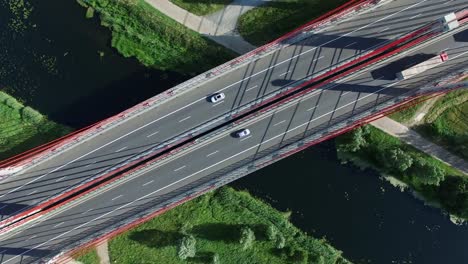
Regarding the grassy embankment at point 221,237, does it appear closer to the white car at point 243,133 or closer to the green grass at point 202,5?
the white car at point 243,133

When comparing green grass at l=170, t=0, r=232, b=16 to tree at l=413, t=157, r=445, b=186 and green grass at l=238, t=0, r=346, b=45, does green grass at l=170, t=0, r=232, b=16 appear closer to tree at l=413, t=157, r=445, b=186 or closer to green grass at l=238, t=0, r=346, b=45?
green grass at l=238, t=0, r=346, b=45

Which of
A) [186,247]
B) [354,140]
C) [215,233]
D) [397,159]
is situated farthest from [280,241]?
[397,159]

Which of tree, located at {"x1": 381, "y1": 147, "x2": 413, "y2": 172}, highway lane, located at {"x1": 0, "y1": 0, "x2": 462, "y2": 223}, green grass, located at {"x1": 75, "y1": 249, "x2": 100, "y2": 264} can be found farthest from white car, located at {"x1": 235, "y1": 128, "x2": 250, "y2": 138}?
green grass, located at {"x1": 75, "y1": 249, "x2": 100, "y2": 264}

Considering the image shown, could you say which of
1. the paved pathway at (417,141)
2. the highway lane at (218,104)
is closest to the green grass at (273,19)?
the highway lane at (218,104)

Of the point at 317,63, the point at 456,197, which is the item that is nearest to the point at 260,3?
the point at 317,63

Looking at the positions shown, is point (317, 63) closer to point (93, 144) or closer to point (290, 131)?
point (290, 131)

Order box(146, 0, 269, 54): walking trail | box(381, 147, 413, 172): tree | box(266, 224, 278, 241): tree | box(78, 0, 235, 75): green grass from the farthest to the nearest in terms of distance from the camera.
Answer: box(146, 0, 269, 54): walking trail
box(78, 0, 235, 75): green grass
box(266, 224, 278, 241): tree
box(381, 147, 413, 172): tree
